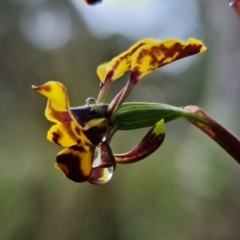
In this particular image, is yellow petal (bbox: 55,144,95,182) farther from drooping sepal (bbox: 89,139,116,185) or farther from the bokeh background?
the bokeh background

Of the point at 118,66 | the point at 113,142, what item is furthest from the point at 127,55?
the point at 113,142

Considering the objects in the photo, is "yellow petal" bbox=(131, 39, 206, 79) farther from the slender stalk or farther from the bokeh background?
the bokeh background

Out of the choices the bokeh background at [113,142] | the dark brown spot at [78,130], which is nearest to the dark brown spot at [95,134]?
the dark brown spot at [78,130]

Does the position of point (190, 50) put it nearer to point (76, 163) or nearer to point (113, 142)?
point (76, 163)

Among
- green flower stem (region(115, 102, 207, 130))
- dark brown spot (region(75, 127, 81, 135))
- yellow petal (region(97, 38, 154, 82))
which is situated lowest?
dark brown spot (region(75, 127, 81, 135))

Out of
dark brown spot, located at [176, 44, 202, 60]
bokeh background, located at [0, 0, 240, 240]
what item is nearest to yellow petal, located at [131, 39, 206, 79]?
dark brown spot, located at [176, 44, 202, 60]

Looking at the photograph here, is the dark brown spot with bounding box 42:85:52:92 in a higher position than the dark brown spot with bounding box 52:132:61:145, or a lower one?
higher

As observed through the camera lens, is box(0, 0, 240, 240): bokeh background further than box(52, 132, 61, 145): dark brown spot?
Yes

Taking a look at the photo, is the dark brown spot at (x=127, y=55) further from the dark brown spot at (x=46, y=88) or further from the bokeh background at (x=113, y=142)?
the bokeh background at (x=113, y=142)
